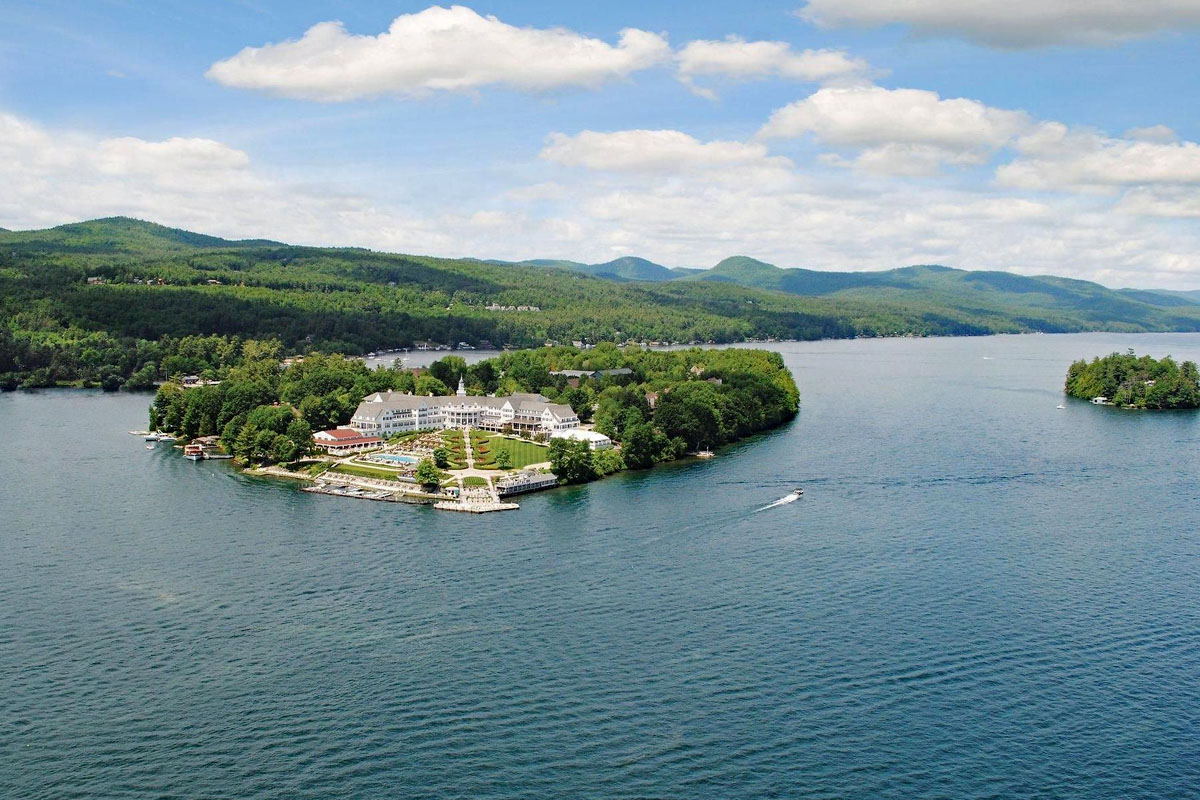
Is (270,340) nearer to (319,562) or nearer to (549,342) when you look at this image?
(549,342)

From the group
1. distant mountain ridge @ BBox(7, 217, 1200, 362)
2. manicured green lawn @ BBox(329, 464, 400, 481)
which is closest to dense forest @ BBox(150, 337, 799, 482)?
manicured green lawn @ BBox(329, 464, 400, 481)

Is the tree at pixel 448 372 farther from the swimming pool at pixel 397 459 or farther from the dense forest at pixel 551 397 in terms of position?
the swimming pool at pixel 397 459

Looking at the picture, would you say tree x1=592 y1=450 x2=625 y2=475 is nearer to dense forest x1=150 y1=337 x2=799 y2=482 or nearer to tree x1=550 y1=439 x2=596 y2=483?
dense forest x1=150 y1=337 x2=799 y2=482

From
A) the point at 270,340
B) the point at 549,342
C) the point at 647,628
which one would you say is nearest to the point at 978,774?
the point at 647,628

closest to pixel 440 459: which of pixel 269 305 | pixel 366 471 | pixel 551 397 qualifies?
pixel 366 471

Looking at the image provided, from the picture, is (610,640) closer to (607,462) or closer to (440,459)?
(607,462)
